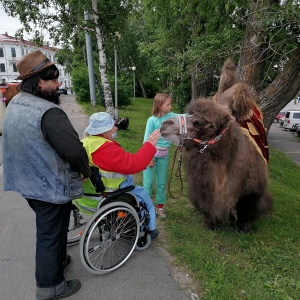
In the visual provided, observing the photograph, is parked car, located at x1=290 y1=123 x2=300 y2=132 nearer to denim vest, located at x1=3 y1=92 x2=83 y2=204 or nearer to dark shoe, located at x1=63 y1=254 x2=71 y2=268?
dark shoe, located at x1=63 y1=254 x2=71 y2=268

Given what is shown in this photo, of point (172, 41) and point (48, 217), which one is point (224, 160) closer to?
point (48, 217)

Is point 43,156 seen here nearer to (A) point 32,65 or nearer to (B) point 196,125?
(A) point 32,65

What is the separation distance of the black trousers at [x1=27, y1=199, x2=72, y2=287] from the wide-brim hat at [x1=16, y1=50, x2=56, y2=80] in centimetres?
97

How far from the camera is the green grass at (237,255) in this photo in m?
2.41

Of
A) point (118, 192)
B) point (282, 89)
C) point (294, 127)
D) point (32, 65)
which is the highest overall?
point (32, 65)

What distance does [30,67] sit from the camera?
6.66 ft

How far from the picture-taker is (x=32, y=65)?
2.03m

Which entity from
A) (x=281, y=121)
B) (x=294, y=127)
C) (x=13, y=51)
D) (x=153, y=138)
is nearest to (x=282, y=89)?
(x=153, y=138)

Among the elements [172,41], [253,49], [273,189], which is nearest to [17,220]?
[273,189]

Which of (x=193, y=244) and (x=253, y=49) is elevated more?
(x=253, y=49)

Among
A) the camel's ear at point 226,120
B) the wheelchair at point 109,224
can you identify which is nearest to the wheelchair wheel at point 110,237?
the wheelchair at point 109,224

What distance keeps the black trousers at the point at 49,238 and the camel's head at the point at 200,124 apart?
44.5 inches

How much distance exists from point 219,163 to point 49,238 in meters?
1.67

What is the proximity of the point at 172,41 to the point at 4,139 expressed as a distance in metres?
14.1
